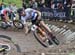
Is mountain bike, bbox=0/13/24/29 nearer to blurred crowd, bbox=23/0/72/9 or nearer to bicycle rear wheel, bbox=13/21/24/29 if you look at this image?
bicycle rear wheel, bbox=13/21/24/29

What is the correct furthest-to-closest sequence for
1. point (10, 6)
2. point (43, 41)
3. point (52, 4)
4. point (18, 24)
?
1. point (10, 6)
2. point (52, 4)
3. point (18, 24)
4. point (43, 41)

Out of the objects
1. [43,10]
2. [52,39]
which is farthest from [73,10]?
[52,39]

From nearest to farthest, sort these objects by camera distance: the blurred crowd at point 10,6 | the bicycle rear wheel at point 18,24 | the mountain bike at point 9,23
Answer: the bicycle rear wheel at point 18,24
the mountain bike at point 9,23
the blurred crowd at point 10,6

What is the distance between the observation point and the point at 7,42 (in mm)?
9977

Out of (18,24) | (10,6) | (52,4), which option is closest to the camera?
(18,24)

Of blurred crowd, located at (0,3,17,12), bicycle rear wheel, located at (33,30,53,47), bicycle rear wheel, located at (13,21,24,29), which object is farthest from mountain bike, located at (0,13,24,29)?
bicycle rear wheel, located at (33,30,53,47)

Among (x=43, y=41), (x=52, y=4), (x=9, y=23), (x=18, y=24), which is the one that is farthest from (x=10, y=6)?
(x=43, y=41)

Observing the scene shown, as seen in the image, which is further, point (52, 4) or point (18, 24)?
point (52, 4)

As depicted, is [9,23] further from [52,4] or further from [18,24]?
[52,4]

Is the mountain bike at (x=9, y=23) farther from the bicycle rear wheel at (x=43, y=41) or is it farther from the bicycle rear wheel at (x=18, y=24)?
the bicycle rear wheel at (x=43, y=41)

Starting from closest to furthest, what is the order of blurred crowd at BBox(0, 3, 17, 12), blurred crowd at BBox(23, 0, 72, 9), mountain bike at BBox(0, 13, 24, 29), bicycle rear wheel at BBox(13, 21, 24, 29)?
bicycle rear wheel at BBox(13, 21, 24, 29) < mountain bike at BBox(0, 13, 24, 29) < blurred crowd at BBox(23, 0, 72, 9) < blurred crowd at BBox(0, 3, 17, 12)

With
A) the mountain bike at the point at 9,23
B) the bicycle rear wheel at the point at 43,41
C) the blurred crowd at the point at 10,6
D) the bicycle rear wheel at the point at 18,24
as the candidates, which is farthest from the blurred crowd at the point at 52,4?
the bicycle rear wheel at the point at 43,41

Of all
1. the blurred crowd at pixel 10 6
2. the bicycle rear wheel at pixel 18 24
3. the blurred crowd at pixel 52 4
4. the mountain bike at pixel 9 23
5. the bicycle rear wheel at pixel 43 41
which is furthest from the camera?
the blurred crowd at pixel 10 6

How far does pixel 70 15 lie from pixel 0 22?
503 centimetres
